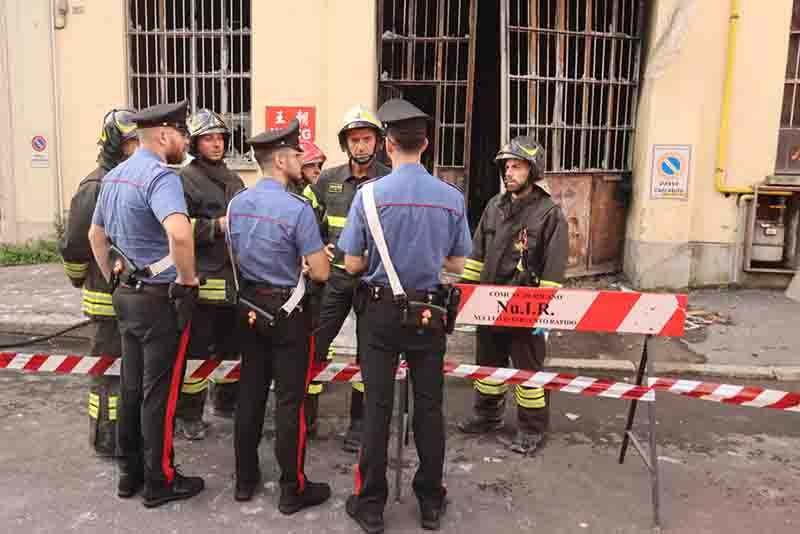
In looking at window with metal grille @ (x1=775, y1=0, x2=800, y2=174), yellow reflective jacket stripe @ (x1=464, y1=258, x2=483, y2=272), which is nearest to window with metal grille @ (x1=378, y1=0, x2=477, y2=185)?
window with metal grille @ (x1=775, y1=0, x2=800, y2=174)

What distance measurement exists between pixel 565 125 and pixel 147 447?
6.62 metres

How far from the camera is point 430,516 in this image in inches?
138

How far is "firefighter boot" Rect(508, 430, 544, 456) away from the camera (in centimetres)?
438

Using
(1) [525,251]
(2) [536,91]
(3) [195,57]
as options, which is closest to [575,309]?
(1) [525,251]

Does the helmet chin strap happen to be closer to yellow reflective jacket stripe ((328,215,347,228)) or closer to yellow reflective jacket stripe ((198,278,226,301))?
yellow reflective jacket stripe ((328,215,347,228))

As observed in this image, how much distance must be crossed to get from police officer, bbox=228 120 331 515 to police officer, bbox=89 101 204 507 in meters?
0.30

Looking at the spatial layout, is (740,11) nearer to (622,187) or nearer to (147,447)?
(622,187)

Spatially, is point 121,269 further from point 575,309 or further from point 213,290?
point 575,309

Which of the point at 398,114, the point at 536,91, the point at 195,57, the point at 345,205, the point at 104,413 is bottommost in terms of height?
the point at 104,413

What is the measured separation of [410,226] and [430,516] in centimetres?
144

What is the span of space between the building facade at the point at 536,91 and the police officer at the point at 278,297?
5.04m

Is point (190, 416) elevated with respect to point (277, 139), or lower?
lower

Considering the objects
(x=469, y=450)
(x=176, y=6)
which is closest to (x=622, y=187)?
(x=469, y=450)

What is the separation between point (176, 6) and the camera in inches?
357
